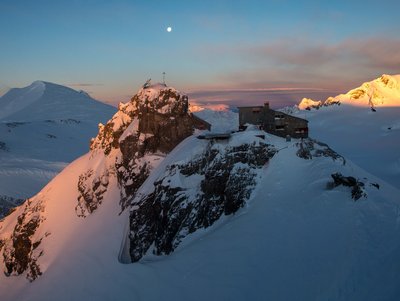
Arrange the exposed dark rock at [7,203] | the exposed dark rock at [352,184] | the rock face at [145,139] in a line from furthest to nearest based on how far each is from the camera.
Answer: the exposed dark rock at [7,203]
the rock face at [145,139]
the exposed dark rock at [352,184]

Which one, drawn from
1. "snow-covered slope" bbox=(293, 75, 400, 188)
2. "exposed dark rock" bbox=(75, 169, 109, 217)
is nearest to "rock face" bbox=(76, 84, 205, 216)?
"exposed dark rock" bbox=(75, 169, 109, 217)

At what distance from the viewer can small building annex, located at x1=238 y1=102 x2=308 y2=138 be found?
41.1 meters

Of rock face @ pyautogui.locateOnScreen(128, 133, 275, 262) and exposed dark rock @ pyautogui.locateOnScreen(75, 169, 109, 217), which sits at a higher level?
rock face @ pyautogui.locateOnScreen(128, 133, 275, 262)

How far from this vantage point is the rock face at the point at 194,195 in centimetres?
3077

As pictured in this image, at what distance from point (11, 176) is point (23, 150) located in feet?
158

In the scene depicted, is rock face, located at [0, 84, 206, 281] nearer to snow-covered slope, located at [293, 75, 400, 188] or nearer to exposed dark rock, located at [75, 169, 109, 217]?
exposed dark rock, located at [75, 169, 109, 217]

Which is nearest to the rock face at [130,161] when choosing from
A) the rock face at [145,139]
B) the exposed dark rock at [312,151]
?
the rock face at [145,139]

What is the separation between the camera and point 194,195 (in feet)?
106

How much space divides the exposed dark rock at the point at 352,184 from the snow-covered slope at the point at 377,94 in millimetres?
157323

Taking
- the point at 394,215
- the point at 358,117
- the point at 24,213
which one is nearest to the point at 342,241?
the point at 394,215

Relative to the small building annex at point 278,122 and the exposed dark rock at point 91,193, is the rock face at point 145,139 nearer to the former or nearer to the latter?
the exposed dark rock at point 91,193

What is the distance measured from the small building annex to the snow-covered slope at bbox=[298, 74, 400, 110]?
145129 mm

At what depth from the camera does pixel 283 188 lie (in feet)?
97.1

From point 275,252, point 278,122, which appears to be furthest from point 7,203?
point 275,252
